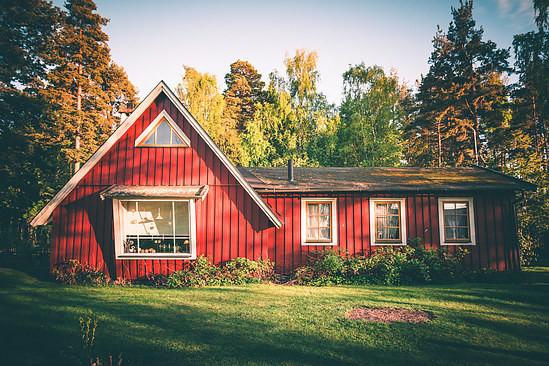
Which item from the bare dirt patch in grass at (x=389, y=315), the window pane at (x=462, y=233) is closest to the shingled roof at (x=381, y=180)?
the window pane at (x=462, y=233)

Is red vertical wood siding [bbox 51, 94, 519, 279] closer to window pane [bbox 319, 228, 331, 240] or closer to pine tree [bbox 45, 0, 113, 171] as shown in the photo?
window pane [bbox 319, 228, 331, 240]

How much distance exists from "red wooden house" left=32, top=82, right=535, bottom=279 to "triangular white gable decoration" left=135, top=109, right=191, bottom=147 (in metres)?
0.04

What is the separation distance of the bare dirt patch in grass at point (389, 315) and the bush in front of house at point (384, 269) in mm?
3079

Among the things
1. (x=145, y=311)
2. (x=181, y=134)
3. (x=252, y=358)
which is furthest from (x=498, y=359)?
(x=181, y=134)

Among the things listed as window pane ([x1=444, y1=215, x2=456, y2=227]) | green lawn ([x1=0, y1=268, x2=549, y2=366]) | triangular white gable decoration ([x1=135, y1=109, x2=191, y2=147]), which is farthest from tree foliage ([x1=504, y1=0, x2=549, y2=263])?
triangular white gable decoration ([x1=135, y1=109, x2=191, y2=147])

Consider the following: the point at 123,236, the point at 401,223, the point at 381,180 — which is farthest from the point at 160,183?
the point at 401,223

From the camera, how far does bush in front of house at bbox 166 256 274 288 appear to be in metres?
9.13

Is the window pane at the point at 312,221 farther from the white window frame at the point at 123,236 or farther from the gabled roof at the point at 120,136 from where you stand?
the white window frame at the point at 123,236

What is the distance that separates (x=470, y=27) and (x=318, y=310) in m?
27.8

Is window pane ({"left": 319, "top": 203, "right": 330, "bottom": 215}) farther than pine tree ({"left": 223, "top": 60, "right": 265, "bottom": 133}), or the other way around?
pine tree ({"left": 223, "top": 60, "right": 265, "bottom": 133})

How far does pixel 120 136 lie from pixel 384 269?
10.3 m

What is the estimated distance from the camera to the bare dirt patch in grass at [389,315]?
6090 millimetres

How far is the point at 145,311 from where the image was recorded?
652 cm

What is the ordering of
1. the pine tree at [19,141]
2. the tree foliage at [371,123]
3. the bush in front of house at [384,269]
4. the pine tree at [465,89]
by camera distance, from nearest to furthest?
the bush in front of house at [384,269]
the pine tree at [19,141]
the pine tree at [465,89]
the tree foliage at [371,123]
